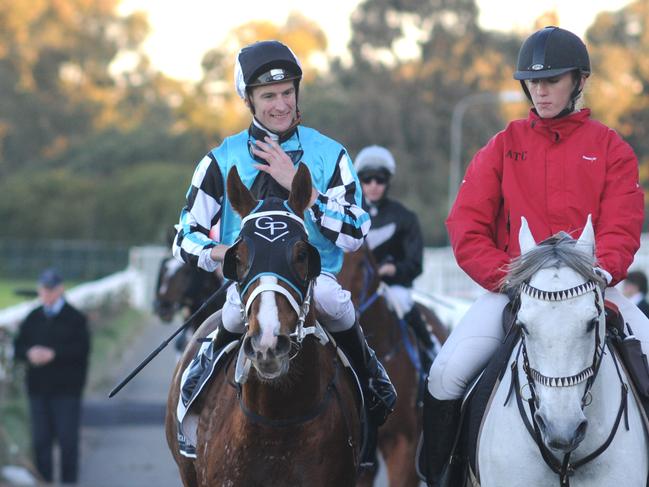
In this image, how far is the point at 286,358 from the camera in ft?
17.0

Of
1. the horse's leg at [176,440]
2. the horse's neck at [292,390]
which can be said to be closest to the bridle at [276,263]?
the horse's neck at [292,390]

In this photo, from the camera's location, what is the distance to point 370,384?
21.5 ft

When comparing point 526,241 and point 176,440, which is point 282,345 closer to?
point 526,241

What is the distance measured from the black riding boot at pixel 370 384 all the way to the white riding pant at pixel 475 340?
1.44 ft

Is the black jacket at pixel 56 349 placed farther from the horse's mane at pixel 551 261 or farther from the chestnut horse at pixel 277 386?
the horse's mane at pixel 551 261

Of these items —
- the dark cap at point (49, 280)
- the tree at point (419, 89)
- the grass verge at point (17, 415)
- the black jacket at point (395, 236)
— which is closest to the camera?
the black jacket at point (395, 236)

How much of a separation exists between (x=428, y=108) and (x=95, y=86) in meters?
29.8

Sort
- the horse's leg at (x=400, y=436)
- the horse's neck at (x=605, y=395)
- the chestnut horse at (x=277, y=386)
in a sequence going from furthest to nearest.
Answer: the horse's leg at (x=400, y=436) < the horse's neck at (x=605, y=395) < the chestnut horse at (x=277, y=386)

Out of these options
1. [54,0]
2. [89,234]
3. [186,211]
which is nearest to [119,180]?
[89,234]

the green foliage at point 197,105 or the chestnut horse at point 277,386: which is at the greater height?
the chestnut horse at point 277,386

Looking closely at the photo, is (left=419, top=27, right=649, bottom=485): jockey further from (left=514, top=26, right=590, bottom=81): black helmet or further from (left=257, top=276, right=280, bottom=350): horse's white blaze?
(left=257, top=276, right=280, bottom=350): horse's white blaze

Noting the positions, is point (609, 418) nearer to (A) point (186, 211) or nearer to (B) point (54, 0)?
(A) point (186, 211)

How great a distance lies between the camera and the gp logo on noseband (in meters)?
5.39

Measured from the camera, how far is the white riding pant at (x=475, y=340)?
6.01m
